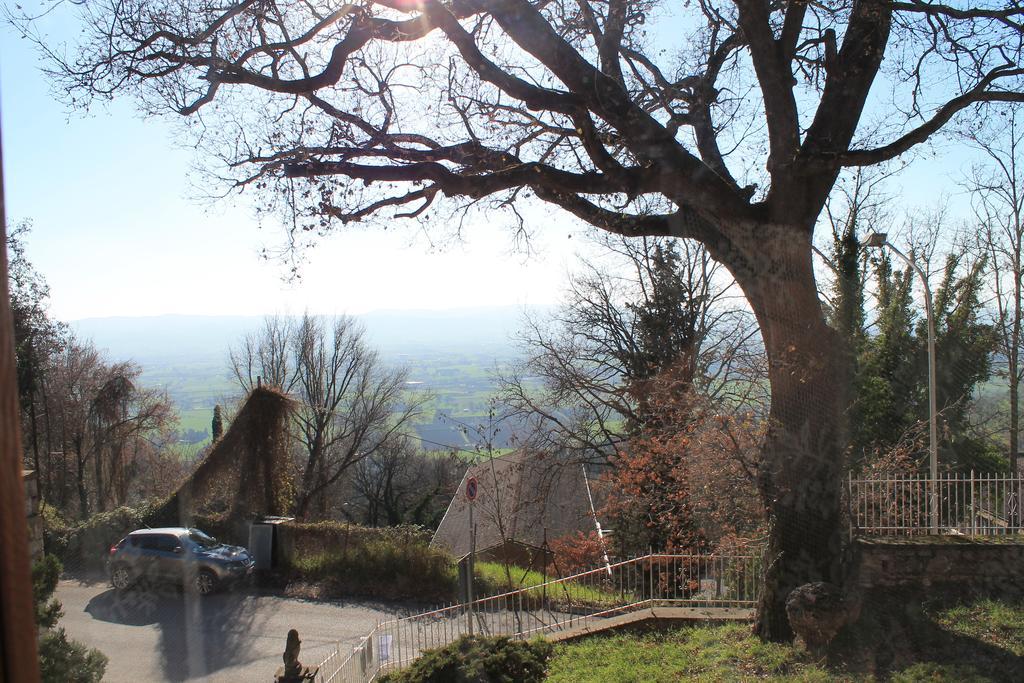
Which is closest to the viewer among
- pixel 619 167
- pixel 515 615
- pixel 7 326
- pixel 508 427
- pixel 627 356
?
pixel 7 326

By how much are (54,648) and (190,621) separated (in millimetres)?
7030

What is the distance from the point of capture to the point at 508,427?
809 inches

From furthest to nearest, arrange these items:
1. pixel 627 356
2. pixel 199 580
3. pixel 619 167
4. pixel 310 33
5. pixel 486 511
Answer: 1. pixel 627 356
2. pixel 486 511
3. pixel 199 580
4. pixel 310 33
5. pixel 619 167

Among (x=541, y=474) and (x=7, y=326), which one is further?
(x=541, y=474)

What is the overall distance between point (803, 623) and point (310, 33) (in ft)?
25.8

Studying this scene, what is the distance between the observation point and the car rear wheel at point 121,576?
50.0ft

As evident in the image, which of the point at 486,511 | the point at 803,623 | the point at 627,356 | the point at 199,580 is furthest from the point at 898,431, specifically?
the point at 199,580

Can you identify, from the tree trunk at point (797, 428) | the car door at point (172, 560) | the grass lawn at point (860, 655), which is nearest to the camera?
the grass lawn at point (860, 655)

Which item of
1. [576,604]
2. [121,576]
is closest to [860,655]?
[576,604]

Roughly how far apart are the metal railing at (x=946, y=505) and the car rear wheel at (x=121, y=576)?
Answer: 13760mm

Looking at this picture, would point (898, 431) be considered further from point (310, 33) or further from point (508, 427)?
point (310, 33)

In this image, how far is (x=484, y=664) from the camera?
6574 millimetres

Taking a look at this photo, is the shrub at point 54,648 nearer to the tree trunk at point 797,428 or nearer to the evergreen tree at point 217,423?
the tree trunk at point 797,428

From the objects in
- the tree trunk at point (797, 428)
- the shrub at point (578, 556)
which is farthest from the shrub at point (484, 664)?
the shrub at point (578, 556)
